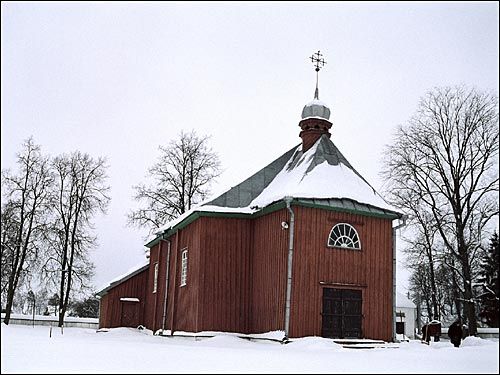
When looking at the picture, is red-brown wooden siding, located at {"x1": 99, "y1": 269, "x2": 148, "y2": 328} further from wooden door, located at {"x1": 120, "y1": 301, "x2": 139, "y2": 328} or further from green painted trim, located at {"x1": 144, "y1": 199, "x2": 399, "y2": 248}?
green painted trim, located at {"x1": 144, "y1": 199, "x2": 399, "y2": 248}

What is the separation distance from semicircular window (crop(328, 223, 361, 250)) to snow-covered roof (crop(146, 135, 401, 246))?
0.60 m

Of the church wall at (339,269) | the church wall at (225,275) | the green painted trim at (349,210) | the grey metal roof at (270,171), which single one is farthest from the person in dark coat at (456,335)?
the church wall at (225,275)

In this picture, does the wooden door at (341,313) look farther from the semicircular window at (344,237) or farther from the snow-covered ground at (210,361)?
the snow-covered ground at (210,361)

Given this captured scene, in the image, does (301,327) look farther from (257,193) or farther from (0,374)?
(0,374)

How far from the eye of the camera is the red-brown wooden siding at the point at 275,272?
16328 millimetres

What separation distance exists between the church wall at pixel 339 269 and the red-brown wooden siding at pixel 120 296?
11757 mm

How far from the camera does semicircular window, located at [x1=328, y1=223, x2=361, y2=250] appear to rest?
→ 16830 mm

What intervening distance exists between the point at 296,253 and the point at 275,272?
3.40 feet

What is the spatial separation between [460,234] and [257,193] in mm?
8570

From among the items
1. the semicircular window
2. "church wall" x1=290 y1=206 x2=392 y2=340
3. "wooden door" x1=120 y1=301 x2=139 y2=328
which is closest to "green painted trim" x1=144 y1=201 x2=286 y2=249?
"church wall" x1=290 y1=206 x2=392 y2=340

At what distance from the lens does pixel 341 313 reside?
1653 cm

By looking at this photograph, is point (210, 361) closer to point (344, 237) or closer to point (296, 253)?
point (296, 253)

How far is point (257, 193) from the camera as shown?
19953 mm

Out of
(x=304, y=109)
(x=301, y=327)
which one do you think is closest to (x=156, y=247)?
(x=304, y=109)
